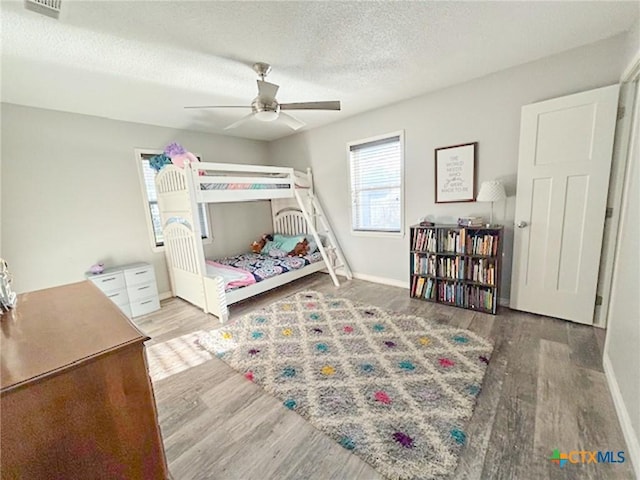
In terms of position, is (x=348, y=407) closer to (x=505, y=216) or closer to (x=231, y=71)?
(x=505, y=216)

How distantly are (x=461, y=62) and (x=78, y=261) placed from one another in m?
4.56

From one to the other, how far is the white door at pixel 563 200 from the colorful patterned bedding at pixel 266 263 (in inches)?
101

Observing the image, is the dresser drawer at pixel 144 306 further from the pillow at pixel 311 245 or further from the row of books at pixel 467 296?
the row of books at pixel 467 296

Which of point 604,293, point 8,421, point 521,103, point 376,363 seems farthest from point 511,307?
point 8,421

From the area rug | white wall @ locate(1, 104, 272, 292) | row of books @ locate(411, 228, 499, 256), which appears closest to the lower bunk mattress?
the area rug

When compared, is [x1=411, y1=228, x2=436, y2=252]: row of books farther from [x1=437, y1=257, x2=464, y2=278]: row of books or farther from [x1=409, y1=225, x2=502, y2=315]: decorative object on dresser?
[x1=437, y1=257, x2=464, y2=278]: row of books

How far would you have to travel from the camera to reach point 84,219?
3.07 metres

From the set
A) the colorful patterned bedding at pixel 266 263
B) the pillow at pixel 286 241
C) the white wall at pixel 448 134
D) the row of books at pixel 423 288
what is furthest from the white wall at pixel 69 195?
the row of books at pixel 423 288

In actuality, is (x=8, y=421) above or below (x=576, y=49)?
below

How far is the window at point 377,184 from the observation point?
11.5ft

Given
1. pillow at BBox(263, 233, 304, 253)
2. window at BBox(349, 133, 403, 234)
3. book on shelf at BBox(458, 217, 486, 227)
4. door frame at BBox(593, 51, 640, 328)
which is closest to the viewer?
door frame at BBox(593, 51, 640, 328)

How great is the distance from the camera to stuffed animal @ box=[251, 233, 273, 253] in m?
4.55

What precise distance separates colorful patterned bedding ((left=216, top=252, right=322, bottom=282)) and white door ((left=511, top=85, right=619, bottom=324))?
2.57 meters

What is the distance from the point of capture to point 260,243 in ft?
15.2
